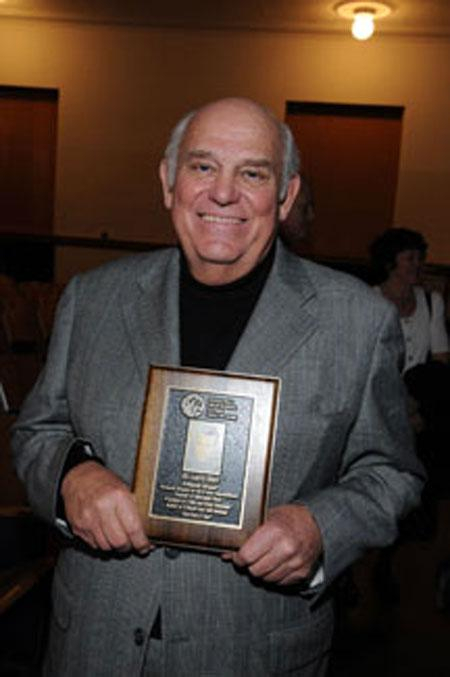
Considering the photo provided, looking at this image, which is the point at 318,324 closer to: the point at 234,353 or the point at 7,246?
the point at 234,353

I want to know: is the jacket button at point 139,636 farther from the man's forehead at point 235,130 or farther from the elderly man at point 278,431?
the man's forehead at point 235,130

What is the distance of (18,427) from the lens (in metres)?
1.50

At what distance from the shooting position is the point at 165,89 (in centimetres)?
901

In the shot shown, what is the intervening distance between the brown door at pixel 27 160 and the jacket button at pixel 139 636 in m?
8.85

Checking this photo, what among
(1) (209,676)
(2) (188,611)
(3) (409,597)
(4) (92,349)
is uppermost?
(4) (92,349)

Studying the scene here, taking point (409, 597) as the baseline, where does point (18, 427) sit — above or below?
above

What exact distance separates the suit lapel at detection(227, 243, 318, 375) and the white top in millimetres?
2161

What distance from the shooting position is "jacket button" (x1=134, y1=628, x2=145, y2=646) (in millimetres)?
1301

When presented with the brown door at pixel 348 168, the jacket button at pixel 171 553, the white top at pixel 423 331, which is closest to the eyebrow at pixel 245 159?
the jacket button at pixel 171 553

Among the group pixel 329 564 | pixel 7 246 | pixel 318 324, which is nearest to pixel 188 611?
pixel 329 564

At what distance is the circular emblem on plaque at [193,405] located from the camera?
121 centimetres

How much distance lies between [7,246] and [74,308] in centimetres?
863

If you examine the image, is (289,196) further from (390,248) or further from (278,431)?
(390,248)

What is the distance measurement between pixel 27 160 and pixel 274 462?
9208mm
